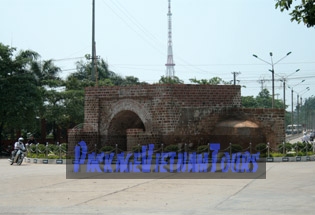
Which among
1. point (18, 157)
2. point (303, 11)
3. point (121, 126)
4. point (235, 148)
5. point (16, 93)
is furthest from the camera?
point (16, 93)

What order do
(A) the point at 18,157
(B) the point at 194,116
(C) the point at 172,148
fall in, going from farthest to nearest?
1. (A) the point at 18,157
2. (B) the point at 194,116
3. (C) the point at 172,148

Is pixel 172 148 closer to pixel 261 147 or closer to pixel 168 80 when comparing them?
pixel 261 147

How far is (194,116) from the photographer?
21938 mm

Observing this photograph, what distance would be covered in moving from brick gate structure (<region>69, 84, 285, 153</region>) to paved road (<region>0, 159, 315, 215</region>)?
19.4ft

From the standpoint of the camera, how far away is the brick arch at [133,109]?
22406 millimetres

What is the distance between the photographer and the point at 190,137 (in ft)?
71.7

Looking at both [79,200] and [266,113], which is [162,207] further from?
[266,113]

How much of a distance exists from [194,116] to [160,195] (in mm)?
10745

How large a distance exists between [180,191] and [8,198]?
157 inches

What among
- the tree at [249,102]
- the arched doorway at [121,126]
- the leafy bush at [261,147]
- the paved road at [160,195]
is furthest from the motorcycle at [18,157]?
the tree at [249,102]

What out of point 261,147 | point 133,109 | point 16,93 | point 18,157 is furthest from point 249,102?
point 18,157

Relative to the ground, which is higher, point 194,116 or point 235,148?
point 194,116

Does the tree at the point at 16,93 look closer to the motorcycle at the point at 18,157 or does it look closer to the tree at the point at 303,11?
the motorcycle at the point at 18,157

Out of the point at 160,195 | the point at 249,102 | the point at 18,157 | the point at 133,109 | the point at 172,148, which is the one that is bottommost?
the point at 160,195
